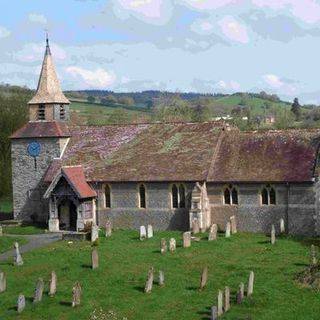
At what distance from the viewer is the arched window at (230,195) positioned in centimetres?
4650

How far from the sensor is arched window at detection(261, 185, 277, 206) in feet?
148

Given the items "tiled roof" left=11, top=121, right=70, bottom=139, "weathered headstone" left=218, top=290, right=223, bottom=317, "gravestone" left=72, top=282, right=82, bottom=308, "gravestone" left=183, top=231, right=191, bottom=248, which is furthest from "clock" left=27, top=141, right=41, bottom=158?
"weathered headstone" left=218, top=290, right=223, bottom=317

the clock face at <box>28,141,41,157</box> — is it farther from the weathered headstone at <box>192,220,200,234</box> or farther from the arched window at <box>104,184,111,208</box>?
the weathered headstone at <box>192,220,200,234</box>

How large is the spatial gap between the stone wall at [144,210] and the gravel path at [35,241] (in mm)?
4454

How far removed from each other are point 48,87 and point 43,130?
3.91m

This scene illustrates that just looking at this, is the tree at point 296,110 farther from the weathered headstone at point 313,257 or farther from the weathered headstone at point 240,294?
the weathered headstone at point 240,294

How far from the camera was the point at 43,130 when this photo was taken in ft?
178

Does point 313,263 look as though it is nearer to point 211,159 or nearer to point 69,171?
point 211,159

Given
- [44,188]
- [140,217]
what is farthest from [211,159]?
[44,188]

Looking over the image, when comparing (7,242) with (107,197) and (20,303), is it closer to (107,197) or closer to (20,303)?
(107,197)

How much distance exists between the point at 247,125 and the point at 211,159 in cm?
5961

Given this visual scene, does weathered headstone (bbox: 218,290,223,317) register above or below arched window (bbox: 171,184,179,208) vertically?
below

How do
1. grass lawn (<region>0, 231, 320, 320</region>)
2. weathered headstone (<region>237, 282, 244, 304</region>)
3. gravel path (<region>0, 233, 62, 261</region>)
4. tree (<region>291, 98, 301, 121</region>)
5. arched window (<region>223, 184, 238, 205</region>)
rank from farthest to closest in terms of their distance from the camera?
tree (<region>291, 98, 301, 121</region>) → arched window (<region>223, 184, 238, 205</region>) → gravel path (<region>0, 233, 62, 261</region>) → weathered headstone (<region>237, 282, 244, 304</region>) → grass lawn (<region>0, 231, 320, 320</region>)

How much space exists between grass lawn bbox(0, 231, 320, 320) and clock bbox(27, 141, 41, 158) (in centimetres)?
1276
